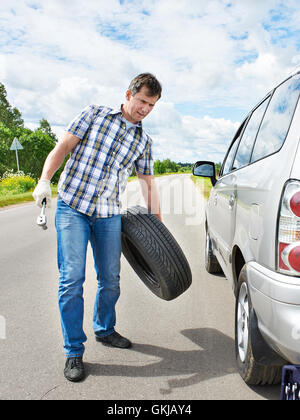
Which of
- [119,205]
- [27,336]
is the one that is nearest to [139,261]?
[119,205]

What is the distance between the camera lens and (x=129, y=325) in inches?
152

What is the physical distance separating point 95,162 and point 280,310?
1694mm

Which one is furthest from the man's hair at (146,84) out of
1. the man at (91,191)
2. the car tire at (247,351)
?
the car tire at (247,351)

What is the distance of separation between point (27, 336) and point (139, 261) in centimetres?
115

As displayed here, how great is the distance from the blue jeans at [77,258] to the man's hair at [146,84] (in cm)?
95

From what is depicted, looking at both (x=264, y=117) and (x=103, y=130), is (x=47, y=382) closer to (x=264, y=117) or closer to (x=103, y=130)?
(x=103, y=130)

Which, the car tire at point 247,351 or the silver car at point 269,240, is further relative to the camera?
the car tire at point 247,351

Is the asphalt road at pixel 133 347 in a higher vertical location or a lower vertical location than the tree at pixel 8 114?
lower

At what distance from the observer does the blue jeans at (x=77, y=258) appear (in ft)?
9.83

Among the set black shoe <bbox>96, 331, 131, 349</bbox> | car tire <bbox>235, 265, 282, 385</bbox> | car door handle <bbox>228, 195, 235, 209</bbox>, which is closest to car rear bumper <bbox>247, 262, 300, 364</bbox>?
car tire <bbox>235, 265, 282, 385</bbox>

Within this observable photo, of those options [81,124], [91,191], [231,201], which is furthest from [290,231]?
[81,124]

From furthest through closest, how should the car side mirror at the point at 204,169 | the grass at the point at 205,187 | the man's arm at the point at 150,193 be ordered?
the grass at the point at 205,187
the car side mirror at the point at 204,169
the man's arm at the point at 150,193

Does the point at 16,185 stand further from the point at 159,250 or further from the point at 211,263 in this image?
the point at 159,250

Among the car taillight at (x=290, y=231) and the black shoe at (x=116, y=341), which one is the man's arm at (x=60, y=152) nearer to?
the black shoe at (x=116, y=341)
